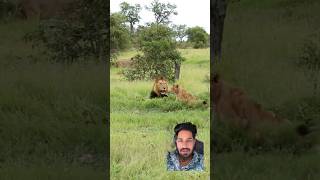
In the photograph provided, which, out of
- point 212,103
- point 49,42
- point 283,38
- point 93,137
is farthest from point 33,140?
point 283,38

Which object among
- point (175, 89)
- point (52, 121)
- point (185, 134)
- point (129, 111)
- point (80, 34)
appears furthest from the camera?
point (80, 34)

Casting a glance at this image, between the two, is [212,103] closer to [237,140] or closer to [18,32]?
[237,140]

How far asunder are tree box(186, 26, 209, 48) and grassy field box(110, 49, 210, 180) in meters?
0.09

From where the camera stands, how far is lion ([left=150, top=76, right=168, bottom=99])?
5.24 m

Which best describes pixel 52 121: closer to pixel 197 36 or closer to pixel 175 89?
pixel 175 89

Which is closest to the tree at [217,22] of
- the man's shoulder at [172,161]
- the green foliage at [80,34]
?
the green foliage at [80,34]

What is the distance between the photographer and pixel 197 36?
5.25 metres

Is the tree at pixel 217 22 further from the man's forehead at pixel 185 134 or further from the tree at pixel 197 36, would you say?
the man's forehead at pixel 185 134

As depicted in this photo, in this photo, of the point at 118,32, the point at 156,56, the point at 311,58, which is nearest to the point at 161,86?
the point at 156,56

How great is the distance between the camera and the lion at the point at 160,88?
17.2 ft

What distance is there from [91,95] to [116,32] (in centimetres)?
71

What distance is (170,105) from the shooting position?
206 inches
